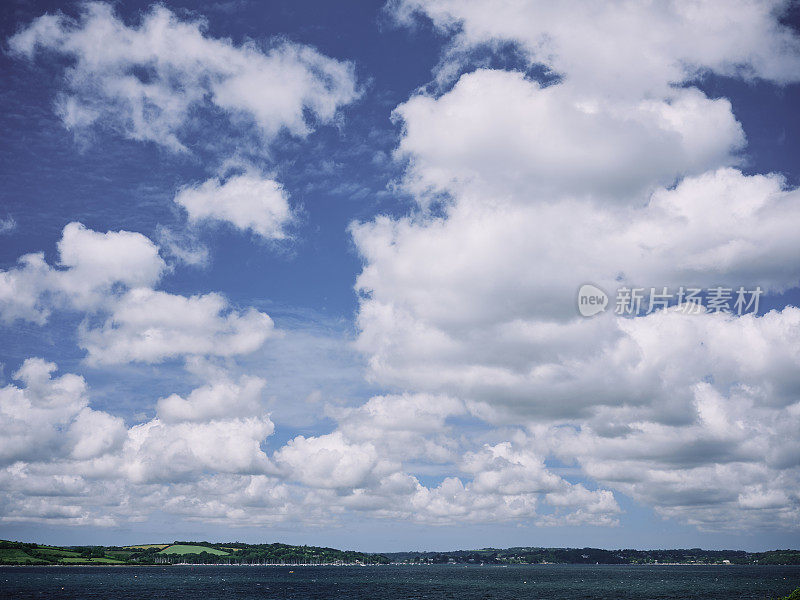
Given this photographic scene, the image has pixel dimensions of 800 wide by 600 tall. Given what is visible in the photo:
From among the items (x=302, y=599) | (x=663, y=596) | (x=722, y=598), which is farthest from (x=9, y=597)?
(x=722, y=598)

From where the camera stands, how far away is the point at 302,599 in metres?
195

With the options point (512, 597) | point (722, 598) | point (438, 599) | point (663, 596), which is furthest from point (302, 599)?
point (722, 598)

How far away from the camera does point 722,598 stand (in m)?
189

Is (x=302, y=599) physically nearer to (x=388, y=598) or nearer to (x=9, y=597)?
(x=388, y=598)

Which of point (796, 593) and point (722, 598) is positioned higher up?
point (796, 593)

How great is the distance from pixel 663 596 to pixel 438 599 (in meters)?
77.8

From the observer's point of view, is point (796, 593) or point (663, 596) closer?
point (796, 593)

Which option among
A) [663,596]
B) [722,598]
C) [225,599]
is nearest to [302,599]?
[225,599]

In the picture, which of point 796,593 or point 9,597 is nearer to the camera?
point 796,593

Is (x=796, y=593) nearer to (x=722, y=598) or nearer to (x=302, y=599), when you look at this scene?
A: (x=722, y=598)

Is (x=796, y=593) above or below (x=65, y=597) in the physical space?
above

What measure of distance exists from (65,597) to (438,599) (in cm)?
12392

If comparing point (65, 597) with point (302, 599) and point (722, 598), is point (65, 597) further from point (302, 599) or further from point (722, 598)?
point (722, 598)

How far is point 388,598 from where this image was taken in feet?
639
